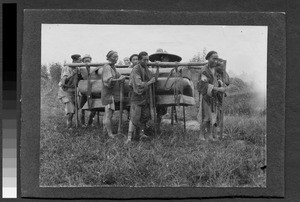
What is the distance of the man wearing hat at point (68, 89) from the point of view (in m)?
4.57

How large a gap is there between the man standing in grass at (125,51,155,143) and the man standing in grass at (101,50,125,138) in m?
0.16

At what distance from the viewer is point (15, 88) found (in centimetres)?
452

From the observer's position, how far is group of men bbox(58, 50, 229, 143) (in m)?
4.55

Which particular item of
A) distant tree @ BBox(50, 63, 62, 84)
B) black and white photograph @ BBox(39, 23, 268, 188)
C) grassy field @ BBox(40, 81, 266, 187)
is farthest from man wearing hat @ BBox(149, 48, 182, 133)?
distant tree @ BBox(50, 63, 62, 84)

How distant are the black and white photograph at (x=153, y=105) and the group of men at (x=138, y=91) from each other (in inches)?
0.4

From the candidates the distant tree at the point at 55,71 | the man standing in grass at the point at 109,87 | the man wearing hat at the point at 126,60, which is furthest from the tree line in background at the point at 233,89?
the man wearing hat at the point at 126,60

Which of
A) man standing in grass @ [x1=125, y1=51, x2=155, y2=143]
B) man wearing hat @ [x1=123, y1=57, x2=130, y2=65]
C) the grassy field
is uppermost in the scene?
man wearing hat @ [x1=123, y1=57, x2=130, y2=65]

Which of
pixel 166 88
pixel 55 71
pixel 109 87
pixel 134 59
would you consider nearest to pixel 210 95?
pixel 166 88

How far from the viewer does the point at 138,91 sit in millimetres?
4551

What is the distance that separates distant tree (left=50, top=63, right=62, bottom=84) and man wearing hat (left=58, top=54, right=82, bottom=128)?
0.04m

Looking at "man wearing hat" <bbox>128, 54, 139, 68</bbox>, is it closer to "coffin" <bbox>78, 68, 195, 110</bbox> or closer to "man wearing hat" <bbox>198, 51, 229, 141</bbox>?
"coffin" <bbox>78, 68, 195, 110</bbox>

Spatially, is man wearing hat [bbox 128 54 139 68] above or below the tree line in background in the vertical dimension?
above

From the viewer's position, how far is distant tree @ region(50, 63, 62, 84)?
4531 millimetres

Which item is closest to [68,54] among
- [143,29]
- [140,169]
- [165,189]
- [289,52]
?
[143,29]
